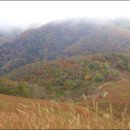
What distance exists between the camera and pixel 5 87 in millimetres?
74562

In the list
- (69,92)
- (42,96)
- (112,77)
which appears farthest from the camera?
(112,77)

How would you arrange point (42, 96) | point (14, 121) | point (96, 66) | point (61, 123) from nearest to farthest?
1. point (61, 123)
2. point (14, 121)
3. point (42, 96)
4. point (96, 66)

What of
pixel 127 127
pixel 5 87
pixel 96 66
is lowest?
pixel 127 127

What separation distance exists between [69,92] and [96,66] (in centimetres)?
4521

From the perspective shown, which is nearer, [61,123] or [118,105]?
[61,123]

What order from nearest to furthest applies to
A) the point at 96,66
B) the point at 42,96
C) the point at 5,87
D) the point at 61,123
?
the point at 61,123, the point at 5,87, the point at 42,96, the point at 96,66

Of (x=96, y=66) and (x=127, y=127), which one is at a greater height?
(x=96, y=66)

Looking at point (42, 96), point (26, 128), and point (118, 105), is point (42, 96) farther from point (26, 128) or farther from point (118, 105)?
point (26, 128)

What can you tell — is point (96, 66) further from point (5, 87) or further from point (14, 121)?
point (14, 121)

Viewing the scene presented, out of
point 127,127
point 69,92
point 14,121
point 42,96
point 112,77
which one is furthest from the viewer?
point 112,77

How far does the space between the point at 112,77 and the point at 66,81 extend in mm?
21469

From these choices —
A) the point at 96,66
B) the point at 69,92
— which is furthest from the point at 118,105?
the point at 96,66

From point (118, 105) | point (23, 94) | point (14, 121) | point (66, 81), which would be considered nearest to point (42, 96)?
point (23, 94)

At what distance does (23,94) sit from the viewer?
77.6 metres
